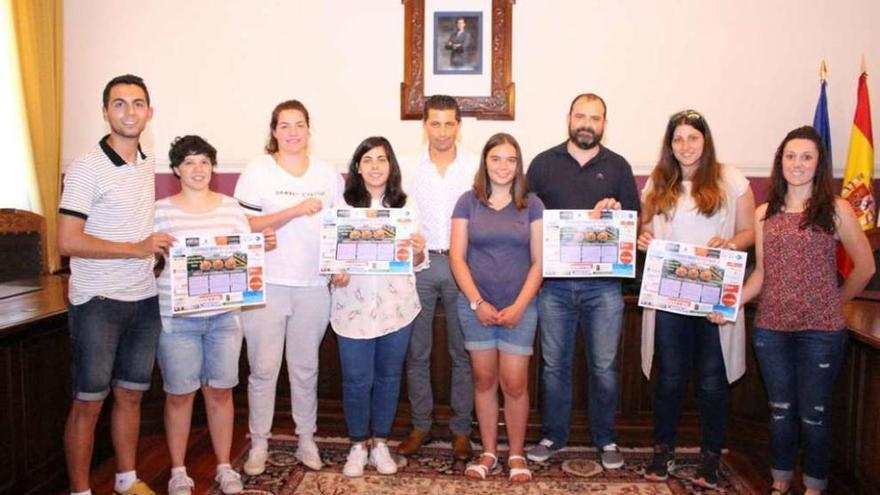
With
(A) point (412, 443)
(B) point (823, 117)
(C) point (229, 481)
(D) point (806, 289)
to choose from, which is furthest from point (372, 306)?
(B) point (823, 117)

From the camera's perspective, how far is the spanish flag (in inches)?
158

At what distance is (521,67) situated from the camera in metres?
4.30

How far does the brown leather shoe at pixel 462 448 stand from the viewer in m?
3.19

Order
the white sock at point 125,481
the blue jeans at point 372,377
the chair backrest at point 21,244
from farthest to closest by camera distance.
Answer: the chair backrest at point 21,244, the blue jeans at point 372,377, the white sock at point 125,481

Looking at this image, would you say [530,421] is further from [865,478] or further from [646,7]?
[646,7]

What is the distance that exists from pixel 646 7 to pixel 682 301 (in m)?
2.27

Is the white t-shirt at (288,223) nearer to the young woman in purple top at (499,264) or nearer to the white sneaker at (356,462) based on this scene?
the young woman in purple top at (499,264)

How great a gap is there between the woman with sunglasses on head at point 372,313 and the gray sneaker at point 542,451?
2.18 feet

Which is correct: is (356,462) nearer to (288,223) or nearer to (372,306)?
(372,306)

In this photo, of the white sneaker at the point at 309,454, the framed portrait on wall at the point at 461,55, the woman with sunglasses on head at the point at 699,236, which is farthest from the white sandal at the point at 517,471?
the framed portrait on wall at the point at 461,55

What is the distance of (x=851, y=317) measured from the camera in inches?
119

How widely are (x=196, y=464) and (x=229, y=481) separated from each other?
41 cm

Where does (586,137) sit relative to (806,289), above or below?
above

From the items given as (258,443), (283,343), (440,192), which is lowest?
(258,443)
